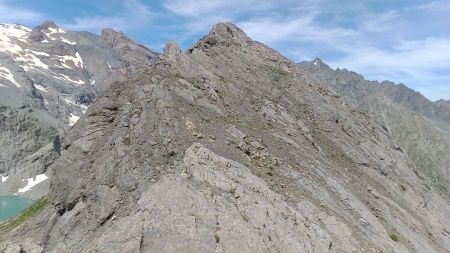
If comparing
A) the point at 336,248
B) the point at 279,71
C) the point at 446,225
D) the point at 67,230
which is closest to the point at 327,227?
the point at 336,248

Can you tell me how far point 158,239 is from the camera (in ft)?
85.2

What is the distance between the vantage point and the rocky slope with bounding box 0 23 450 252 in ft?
91.1

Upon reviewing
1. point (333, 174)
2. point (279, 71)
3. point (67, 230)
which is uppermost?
point (279, 71)

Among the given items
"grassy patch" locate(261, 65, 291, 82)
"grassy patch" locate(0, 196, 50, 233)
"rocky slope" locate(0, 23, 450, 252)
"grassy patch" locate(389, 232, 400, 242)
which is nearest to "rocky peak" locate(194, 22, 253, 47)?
"rocky slope" locate(0, 23, 450, 252)

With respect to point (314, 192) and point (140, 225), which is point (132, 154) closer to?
point (140, 225)

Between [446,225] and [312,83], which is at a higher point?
[312,83]

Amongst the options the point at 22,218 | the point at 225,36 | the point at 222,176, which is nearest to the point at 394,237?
the point at 222,176

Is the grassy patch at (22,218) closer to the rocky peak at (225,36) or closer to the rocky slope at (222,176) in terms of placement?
the rocky slope at (222,176)

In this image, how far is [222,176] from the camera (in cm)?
3072

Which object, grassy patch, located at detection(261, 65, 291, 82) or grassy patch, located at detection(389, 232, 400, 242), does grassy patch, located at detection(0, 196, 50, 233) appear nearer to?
grassy patch, located at detection(261, 65, 291, 82)

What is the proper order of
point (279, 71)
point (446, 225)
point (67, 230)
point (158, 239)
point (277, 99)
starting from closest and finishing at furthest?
point (158, 239) < point (67, 230) < point (446, 225) < point (277, 99) < point (279, 71)

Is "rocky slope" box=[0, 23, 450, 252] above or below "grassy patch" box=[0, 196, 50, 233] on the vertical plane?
above

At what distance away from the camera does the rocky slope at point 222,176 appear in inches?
1093

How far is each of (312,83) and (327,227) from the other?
25.8 m
